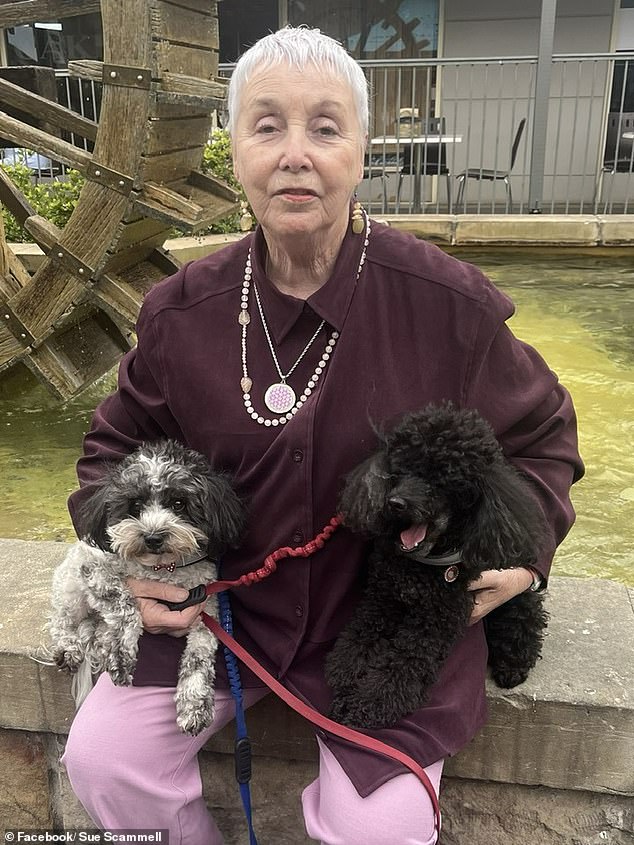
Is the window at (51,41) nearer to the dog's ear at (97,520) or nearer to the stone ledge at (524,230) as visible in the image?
the stone ledge at (524,230)

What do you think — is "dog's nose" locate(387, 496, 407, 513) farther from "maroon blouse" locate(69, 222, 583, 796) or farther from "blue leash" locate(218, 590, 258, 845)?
"blue leash" locate(218, 590, 258, 845)

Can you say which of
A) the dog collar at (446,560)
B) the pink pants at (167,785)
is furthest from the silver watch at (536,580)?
the pink pants at (167,785)

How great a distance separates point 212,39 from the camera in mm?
4805

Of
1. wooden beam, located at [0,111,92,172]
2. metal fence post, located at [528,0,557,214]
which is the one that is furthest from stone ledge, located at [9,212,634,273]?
wooden beam, located at [0,111,92,172]

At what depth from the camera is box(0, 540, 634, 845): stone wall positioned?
188 cm

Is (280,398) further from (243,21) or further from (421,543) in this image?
(243,21)

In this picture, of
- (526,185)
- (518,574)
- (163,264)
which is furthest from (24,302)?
(526,185)

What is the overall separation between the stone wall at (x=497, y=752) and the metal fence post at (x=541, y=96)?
8.06 metres

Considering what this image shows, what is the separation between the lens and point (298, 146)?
5.70ft

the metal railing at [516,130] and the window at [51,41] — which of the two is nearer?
the metal railing at [516,130]

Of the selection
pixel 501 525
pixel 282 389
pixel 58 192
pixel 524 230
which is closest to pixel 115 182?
pixel 58 192

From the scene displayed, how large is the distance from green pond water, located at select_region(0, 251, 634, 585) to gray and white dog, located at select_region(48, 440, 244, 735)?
82.0 inches

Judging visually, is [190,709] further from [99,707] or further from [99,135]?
[99,135]

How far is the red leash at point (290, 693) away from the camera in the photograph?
5.31 ft
